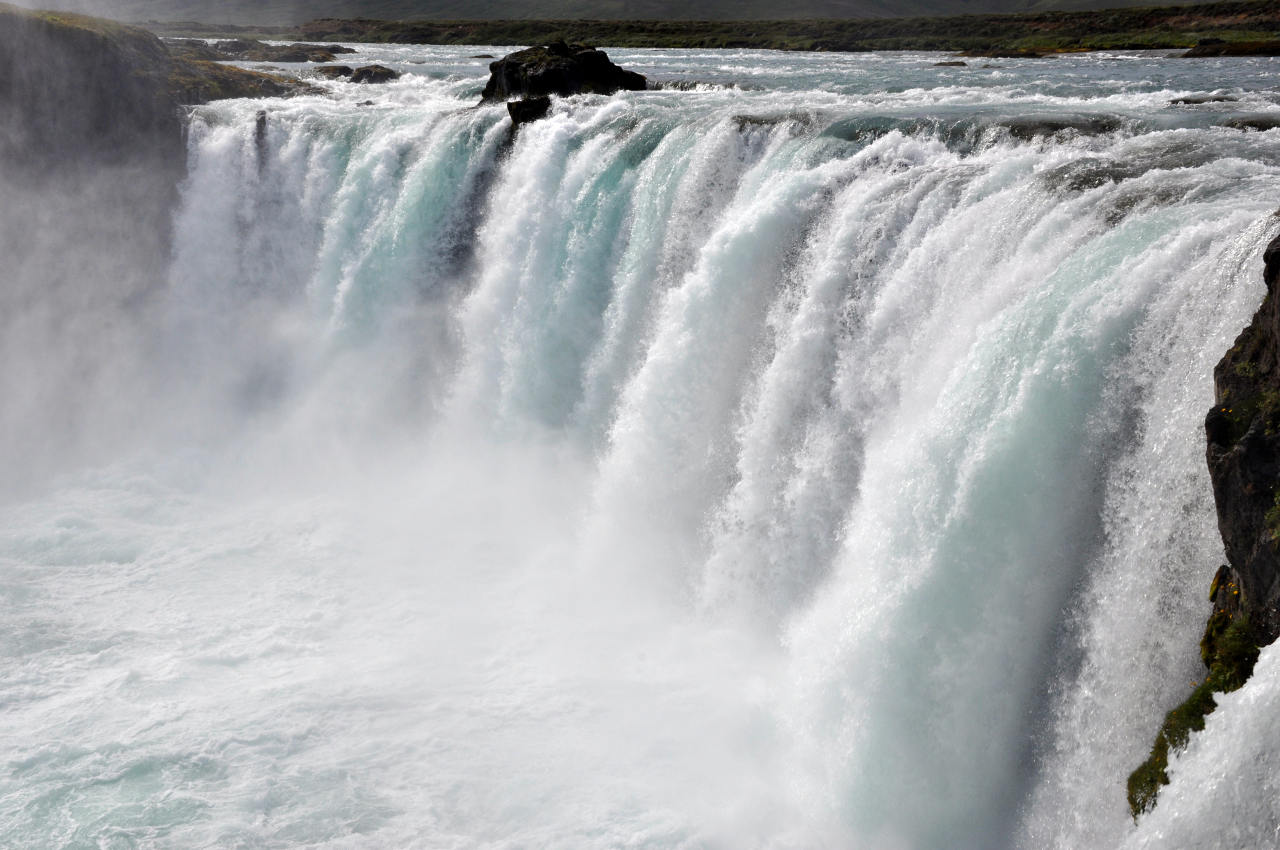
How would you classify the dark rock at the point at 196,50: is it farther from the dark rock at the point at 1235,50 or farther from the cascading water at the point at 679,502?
the dark rock at the point at 1235,50

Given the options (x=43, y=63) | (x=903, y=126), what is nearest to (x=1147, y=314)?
(x=903, y=126)

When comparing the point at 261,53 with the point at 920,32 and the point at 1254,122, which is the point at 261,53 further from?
the point at 1254,122

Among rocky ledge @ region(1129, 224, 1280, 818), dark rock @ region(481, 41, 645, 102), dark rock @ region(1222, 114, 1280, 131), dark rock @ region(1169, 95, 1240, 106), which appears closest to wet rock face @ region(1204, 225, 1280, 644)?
rocky ledge @ region(1129, 224, 1280, 818)

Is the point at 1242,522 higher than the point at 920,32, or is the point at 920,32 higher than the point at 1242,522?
the point at 920,32

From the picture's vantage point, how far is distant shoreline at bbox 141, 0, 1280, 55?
45375 millimetres

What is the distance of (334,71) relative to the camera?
3791cm

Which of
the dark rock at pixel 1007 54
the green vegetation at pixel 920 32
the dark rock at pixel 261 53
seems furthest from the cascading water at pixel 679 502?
the green vegetation at pixel 920 32

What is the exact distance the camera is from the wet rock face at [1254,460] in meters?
6.76

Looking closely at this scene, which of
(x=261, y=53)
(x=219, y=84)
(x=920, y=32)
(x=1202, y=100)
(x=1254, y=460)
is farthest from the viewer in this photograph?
(x=920, y=32)

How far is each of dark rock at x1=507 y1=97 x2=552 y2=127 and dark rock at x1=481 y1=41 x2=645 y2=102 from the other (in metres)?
2.87

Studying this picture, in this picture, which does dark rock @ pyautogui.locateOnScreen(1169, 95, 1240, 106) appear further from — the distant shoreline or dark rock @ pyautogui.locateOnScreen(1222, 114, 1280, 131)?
the distant shoreline

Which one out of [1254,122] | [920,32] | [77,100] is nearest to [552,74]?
[77,100]

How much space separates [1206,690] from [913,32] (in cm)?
6226

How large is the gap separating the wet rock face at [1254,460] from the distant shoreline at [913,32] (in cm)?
2788
